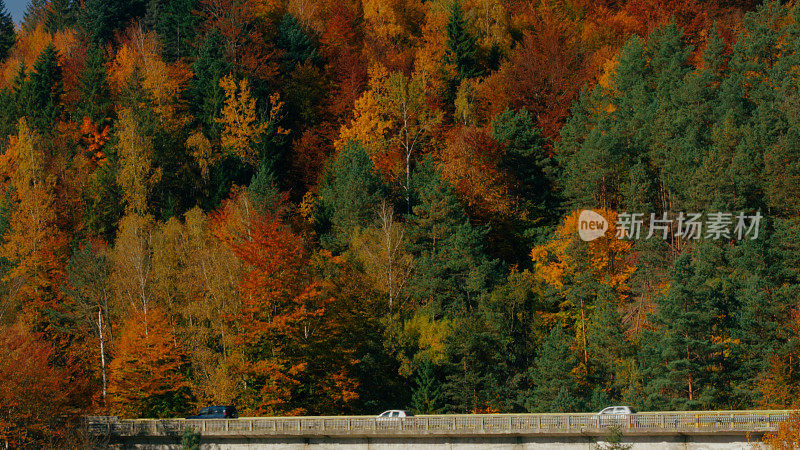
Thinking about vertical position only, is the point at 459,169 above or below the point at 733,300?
A: above

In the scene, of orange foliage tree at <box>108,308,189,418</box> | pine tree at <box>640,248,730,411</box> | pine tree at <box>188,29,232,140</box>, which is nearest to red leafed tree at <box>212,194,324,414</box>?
orange foliage tree at <box>108,308,189,418</box>

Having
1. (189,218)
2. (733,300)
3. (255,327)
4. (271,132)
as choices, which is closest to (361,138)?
(271,132)

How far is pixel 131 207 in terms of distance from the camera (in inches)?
3253

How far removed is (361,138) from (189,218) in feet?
62.6

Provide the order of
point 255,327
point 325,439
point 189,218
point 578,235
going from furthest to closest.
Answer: point 189,218 < point 578,235 < point 255,327 < point 325,439

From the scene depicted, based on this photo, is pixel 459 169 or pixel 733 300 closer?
pixel 733 300

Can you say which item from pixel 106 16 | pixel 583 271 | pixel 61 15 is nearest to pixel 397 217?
pixel 583 271

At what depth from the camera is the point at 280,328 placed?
6369cm

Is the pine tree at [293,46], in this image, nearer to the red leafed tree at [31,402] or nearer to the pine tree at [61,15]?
the pine tree at [61,15]

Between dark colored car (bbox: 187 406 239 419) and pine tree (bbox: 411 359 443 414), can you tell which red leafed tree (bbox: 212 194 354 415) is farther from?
pine tree (bbox: 411 359 443 414)

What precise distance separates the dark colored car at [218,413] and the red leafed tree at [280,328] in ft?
14.0

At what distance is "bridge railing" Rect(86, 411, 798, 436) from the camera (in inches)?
1938

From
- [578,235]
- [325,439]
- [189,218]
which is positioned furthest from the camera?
[189,218]

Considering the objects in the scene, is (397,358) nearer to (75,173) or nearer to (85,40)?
(75,173)
